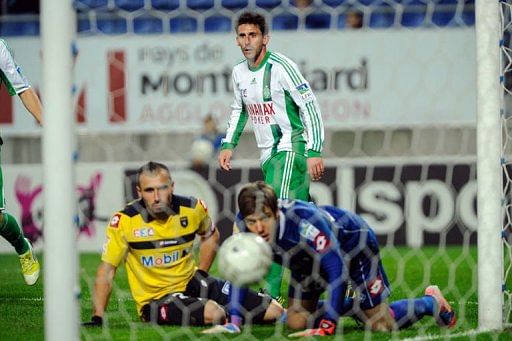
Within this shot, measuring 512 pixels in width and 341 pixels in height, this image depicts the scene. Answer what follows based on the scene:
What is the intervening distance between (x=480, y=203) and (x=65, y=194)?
207 centimetres

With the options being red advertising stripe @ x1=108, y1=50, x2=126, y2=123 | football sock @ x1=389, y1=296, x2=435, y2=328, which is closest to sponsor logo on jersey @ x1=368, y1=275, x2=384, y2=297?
football sock @ x1=389, y1=296, x2=435, y2=328

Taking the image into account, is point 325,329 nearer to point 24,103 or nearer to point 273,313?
point 273,313

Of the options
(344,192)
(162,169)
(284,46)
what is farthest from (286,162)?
(284,46)

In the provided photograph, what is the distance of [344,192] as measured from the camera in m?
11.3

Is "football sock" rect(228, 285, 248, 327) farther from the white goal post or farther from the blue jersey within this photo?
the white goal post

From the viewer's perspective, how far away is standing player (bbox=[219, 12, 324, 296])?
628cm

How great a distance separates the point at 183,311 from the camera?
18.4 feet

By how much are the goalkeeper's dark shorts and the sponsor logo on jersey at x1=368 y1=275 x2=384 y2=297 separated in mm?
613

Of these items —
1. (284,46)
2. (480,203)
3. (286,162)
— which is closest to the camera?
(480,203)

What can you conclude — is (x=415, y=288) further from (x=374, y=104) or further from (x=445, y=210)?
(x=374, y=104)

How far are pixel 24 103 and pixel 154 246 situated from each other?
1.40 m

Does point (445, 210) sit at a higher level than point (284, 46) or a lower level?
lower

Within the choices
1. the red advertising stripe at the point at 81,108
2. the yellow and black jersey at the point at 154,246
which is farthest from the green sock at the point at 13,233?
the red advertising stripe at the point at 81,108

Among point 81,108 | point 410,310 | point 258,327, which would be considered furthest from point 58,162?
point 81,108
